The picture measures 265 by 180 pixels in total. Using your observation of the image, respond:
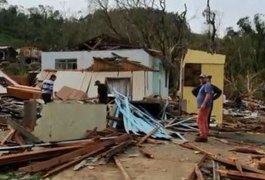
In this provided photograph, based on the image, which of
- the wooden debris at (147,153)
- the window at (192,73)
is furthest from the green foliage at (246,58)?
the wooden debris at (147,153)

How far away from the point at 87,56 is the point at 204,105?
86.6 feet

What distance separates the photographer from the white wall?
37281 mm

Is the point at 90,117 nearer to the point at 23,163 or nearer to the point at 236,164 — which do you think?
the point at 23,163

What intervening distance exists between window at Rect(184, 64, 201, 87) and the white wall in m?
16.0

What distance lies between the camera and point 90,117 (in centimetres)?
1259

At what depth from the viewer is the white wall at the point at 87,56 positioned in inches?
1468

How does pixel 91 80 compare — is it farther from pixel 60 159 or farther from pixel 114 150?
pixel 60 159

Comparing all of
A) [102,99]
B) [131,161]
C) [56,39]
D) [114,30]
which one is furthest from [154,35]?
[131,161]

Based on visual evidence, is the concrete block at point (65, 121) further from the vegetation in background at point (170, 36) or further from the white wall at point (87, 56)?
the vegetation in background at point (170, 36)

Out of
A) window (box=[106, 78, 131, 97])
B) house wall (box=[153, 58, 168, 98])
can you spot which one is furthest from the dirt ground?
house wall (box=[153, 58, 168, 98])

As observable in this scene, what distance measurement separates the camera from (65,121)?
12.4 metres

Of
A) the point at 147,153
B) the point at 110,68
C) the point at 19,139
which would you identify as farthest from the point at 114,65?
the point at 147,153

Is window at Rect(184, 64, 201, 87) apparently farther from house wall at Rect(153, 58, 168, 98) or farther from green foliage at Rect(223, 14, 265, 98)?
green foliage at Rect(223, 14, 265, 98)

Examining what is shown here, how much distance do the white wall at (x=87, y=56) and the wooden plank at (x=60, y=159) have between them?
26559 mm
